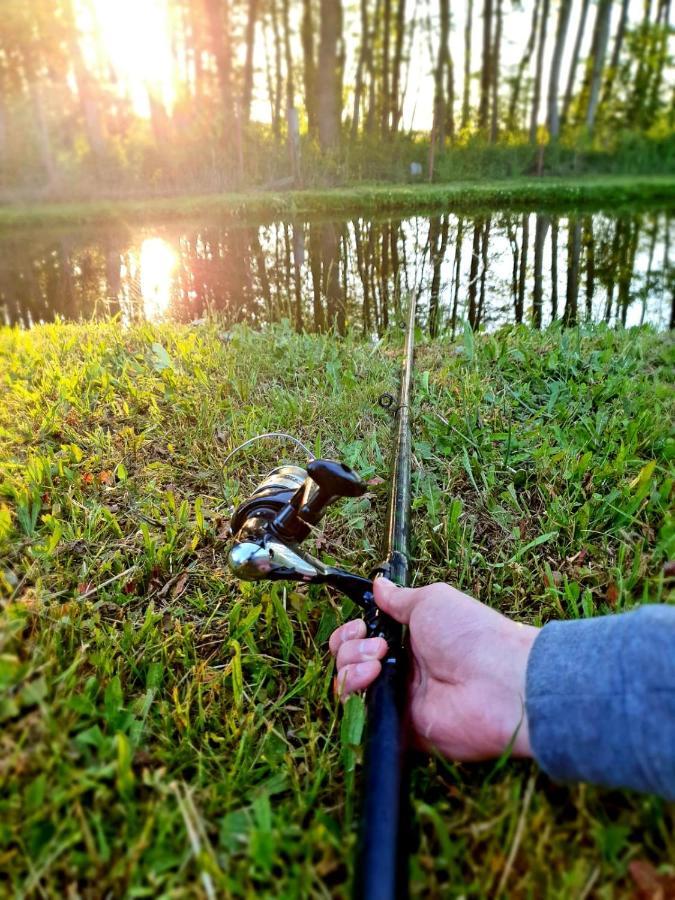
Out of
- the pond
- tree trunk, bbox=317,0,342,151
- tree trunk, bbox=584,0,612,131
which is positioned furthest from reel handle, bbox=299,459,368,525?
tree trunk, bbox=584,0,612,131

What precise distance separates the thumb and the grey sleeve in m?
0.37

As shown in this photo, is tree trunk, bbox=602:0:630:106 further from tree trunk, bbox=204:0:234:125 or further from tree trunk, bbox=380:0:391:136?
tree trunk, bbox=204:0:234:125

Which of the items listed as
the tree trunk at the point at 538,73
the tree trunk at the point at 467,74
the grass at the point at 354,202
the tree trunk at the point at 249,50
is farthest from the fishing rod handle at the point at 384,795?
the tree trunk at the point at 467,74

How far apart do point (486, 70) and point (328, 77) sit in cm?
1109

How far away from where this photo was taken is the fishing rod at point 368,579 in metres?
0.96

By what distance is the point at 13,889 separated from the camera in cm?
101

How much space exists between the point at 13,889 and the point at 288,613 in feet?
3.27

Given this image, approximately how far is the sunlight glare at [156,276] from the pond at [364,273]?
0.02 m

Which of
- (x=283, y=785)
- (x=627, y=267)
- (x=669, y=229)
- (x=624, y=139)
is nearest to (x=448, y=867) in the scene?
(x=283, y=785)

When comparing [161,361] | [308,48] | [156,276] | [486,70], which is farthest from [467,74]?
[161,361]

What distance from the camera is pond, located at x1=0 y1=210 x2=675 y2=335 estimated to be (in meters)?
5.69

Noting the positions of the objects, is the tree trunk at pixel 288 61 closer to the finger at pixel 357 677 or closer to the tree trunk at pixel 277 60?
the tree trunk at pixel 277 60

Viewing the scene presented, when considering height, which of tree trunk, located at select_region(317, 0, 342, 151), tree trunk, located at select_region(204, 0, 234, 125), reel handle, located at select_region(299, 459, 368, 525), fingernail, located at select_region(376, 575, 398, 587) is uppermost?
tree trunk, located at select_region(204, 0, 234, 125)

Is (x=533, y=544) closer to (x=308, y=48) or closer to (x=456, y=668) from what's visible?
(x=456, y=668)
